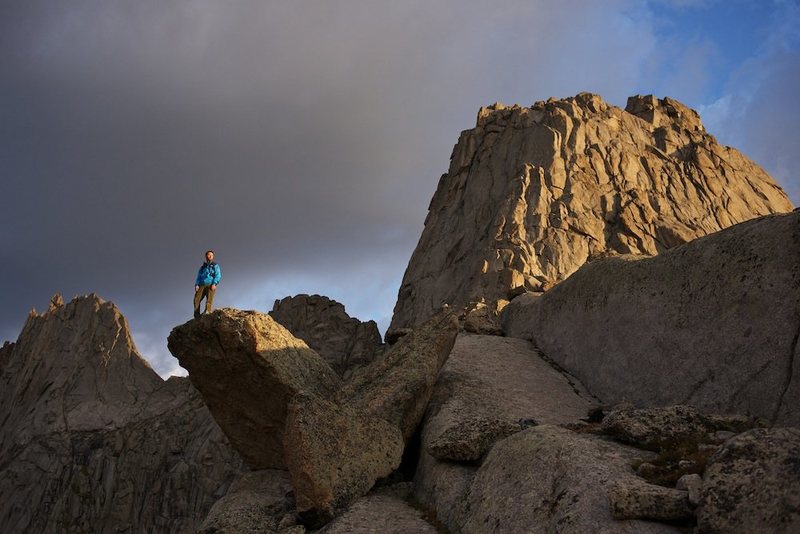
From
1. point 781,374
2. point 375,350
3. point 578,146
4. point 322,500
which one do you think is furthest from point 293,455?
point 578,146

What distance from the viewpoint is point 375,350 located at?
85.9 meters

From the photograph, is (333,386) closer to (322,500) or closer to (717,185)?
(322,500)

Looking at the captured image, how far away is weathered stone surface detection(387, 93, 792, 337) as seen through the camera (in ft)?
243

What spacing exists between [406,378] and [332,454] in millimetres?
4296

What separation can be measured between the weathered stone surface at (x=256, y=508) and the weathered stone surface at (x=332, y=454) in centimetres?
120

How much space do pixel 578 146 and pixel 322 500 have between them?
2907 inches

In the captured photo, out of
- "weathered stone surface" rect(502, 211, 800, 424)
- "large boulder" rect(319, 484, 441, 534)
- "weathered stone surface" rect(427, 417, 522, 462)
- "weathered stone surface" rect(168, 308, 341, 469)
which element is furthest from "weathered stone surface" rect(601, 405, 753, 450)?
"weathered stone surface" rect(168, 308, 341, 469)

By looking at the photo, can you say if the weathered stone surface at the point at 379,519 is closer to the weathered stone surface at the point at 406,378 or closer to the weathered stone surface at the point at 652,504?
the weathered stone surface at the point at 406,378

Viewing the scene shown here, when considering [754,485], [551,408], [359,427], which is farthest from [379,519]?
[754,485]

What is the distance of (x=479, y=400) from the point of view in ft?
75.5

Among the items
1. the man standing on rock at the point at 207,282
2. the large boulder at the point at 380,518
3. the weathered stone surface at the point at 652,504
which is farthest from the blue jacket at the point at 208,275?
the weathered stone surface at the point at 652,504

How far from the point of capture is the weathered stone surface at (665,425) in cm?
1552

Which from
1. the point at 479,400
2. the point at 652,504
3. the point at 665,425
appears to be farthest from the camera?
the point at 479,400

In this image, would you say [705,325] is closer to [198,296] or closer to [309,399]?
[309,399]
